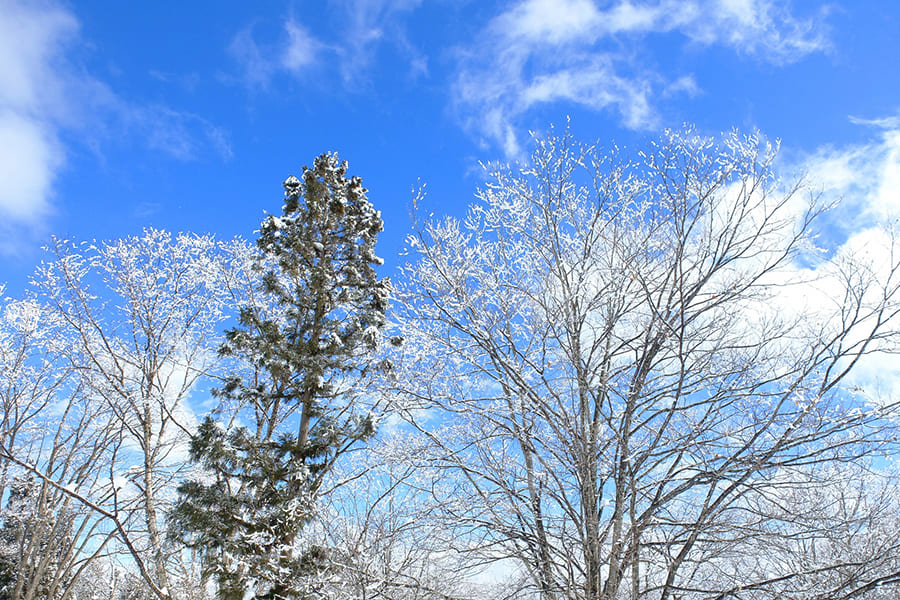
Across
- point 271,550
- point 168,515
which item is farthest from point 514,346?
point 168,515

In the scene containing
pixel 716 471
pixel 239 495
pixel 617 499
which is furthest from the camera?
pixel 239 495

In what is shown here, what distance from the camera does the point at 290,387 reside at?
11.7m

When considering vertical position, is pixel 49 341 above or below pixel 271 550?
above

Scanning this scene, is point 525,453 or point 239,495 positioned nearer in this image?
point 525,453

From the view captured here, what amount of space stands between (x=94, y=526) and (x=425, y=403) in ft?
38.5

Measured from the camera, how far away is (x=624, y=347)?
650cm

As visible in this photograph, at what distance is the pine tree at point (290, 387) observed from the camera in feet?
30.7

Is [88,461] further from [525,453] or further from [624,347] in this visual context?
[624,347]

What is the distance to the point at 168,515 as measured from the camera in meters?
10.2

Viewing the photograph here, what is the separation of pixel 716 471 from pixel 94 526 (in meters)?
14.2

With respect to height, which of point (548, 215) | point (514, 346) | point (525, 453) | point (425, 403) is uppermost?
point (548, 215)

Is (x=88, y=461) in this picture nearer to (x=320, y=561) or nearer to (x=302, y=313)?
(x=302, y=313)

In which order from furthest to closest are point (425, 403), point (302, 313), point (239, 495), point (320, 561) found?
point (302, 313) < point (239, 495) < point (320, 561) < point (425, 403)

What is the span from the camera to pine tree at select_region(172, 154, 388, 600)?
30.7ft
